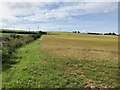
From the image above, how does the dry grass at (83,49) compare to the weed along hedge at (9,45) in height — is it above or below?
below

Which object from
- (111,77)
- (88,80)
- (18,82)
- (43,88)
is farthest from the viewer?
(111,77)

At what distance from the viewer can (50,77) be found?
1812 cm

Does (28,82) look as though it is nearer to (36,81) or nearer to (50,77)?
(36,81)

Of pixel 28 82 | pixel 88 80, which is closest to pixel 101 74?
pixel 88 80

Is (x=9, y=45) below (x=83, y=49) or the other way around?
the other way around

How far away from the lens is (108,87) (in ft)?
51.6

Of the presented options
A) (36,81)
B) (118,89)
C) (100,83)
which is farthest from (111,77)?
(36,81)

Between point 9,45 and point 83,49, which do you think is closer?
point 9,45

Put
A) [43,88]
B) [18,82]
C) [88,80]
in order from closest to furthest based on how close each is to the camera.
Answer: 1. [43,88]
2. [18,82]
3. [88,80]

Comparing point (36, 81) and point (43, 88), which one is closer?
point (43, 88)

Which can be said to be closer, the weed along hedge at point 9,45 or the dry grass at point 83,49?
the weed along hedge at point 9,45

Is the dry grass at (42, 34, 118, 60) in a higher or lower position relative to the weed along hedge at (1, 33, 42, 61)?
lower

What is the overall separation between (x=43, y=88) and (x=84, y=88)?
213 cm

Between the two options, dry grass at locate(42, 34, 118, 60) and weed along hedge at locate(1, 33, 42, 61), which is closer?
weed along hedge at locate(1, 33, 42, 61)
